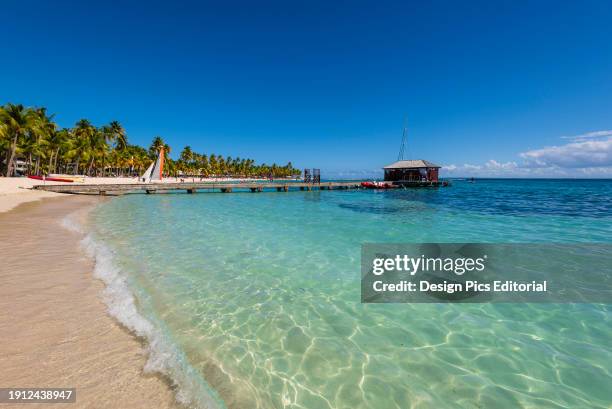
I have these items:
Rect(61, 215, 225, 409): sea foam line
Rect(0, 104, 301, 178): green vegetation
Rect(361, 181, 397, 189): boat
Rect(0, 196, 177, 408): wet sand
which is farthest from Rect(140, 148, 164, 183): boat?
Rect(61, 215, 225, 409): sea foam line

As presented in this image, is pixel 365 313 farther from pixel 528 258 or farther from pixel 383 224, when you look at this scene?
pixel 383 224

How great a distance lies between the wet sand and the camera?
3.12 m

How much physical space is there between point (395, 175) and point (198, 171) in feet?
289

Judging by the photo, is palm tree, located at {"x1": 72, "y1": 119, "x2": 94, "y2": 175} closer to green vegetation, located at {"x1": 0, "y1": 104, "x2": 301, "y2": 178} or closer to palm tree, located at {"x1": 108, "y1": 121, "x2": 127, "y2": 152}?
green vegetation, located at {"x1": 0, "y1": 104, "x2": 301, "y2": 178}

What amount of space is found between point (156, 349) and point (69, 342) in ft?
4.03

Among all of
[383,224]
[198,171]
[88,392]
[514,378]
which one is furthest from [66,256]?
[198,171]

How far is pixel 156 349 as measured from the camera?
399 cm

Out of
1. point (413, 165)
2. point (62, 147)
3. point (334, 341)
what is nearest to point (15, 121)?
point (62, 147)

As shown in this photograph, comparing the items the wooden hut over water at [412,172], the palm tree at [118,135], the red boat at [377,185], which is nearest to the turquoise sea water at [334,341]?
the red boat at [377,185]

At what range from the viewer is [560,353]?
425 centimetres

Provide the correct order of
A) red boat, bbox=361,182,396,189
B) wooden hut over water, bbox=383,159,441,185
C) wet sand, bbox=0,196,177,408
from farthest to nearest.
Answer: wooden hut over water, bbox=383,159,441,185
red boat, bbox=361,182,396,189
wet sand, bbox=0,196,177,408

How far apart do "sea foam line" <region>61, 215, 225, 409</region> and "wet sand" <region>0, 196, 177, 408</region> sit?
0.12 meters

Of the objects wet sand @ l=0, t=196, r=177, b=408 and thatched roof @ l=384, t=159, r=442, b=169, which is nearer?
wet sand @ l=0, t=196, r=177, b=408

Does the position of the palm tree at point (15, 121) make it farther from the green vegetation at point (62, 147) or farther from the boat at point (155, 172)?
the boat at point (155, 172)
